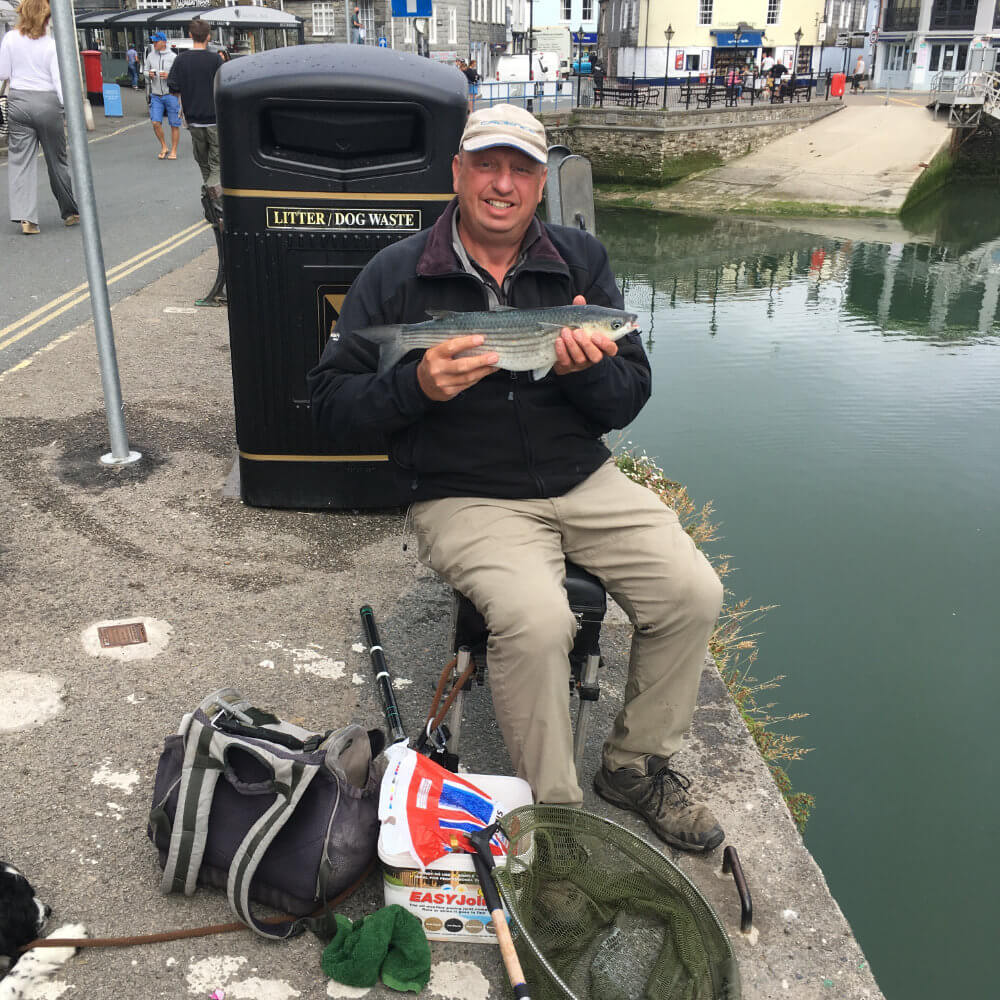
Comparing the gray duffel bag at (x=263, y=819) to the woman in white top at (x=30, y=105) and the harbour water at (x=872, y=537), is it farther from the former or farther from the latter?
the woman in white top at (x=30, y=105)

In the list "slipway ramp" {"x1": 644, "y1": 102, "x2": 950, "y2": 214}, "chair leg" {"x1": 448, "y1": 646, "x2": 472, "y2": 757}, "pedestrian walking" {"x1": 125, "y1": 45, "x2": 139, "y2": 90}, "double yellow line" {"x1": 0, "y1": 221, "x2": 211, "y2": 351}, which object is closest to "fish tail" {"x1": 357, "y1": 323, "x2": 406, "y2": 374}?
"chair leg" {"x1": 448, "y1": 646, "x2": 472, "y2": 757}

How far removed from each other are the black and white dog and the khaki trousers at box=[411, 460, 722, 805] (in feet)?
4.01

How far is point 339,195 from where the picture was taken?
4281 mm

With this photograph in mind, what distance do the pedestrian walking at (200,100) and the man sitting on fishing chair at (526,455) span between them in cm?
764

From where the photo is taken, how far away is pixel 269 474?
476cm

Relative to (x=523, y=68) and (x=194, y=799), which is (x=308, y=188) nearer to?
(x=194, y=799)

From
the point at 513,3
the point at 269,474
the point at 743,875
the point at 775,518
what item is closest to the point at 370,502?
the point at 269,474

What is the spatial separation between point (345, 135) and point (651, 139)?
26888 mm

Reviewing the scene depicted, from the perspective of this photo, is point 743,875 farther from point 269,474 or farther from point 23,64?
point 23,64

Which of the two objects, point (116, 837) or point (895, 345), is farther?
point (895, 345)

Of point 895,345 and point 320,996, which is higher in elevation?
point 320,996

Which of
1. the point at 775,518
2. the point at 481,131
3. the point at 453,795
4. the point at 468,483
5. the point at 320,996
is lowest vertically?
the point at 775,518

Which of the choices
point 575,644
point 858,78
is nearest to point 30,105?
point 575,644

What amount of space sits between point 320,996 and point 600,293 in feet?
7.02
